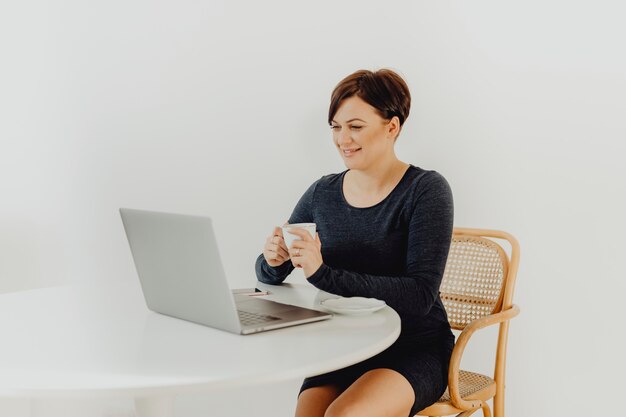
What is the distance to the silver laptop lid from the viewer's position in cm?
139

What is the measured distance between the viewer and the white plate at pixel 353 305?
1.65m

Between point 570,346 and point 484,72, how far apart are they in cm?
96

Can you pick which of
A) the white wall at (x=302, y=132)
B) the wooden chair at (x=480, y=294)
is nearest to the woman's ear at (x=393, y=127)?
the wooden chair at (x=480, y=294)

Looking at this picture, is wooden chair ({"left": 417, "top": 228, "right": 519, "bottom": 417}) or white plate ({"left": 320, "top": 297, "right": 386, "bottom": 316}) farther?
wooden chair ({"left": 417, "top": 228, "right": 519, "bottom": 417})

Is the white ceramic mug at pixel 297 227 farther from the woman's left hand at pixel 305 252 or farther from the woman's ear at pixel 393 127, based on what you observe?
the woman's ear at pixel 393 127

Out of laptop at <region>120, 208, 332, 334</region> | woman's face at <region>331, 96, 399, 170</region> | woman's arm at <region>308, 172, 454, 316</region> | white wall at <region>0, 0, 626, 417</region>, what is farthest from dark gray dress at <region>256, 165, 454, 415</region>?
white wall at <region>0, 0, 626, 417</region>

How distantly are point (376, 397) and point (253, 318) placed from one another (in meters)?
0.36

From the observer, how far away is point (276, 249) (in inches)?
76.9

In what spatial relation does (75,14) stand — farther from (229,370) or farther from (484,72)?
(229,370)

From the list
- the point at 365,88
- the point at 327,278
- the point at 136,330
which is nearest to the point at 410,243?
the point at 327,278

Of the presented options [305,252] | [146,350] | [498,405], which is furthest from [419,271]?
[146,350]

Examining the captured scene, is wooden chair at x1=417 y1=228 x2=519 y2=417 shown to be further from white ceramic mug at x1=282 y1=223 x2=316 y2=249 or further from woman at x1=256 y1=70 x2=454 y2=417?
white ceramic mug at x1=282 y1=223 x2=316 y2=249

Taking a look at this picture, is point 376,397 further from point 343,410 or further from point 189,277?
point 189,277

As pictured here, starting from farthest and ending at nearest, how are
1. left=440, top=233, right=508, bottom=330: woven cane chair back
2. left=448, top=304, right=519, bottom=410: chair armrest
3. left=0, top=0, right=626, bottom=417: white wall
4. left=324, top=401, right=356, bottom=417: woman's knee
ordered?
left=0, top=0, right=626, bottom=417: white wall, left=440, top=233, right=508, bottom=330: woven cane chair back, left=448, top=304, right=519, bottom=410: chair armrest, left=324, top=401, right=356, bottom=417: woman's knee
